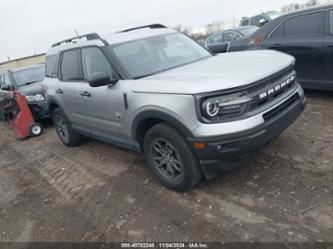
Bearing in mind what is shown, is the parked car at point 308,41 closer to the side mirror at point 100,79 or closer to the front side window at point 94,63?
the front side window at point 94,63

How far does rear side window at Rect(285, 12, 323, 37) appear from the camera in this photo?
18.3 ft

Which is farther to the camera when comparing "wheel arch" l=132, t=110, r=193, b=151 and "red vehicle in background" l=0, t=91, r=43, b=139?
"red vehicle in background" l=0, t=91, r=43, b=139

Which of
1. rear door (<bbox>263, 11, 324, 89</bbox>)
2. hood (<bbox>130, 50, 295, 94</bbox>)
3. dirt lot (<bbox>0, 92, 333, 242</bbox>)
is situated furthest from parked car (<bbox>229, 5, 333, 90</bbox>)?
hood (<bbox>130, 50, 295, 94</bbox>)

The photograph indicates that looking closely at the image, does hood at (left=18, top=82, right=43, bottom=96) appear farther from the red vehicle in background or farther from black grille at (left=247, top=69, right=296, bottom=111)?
black grille at (left=247, top=69, right=296, bottom=111)

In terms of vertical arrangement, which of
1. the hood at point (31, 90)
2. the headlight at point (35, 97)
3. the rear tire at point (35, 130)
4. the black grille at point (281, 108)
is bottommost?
the rear tire at point (35, 130)

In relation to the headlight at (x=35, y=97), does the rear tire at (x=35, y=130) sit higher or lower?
lower

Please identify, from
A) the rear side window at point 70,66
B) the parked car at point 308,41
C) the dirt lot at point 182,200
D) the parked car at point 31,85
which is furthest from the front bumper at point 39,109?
the parked car at point 308,41

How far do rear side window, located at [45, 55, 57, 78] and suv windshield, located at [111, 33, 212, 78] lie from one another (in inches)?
83.7

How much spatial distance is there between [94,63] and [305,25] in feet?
12.9

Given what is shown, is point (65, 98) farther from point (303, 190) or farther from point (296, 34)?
point (296, 34)

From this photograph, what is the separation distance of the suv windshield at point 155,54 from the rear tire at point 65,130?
7.10 ft

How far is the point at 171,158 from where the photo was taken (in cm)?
367

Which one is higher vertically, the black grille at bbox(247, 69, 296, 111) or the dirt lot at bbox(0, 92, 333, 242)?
the black grille at bbox(247, 69, 296, 111)

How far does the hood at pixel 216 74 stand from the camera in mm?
3078
